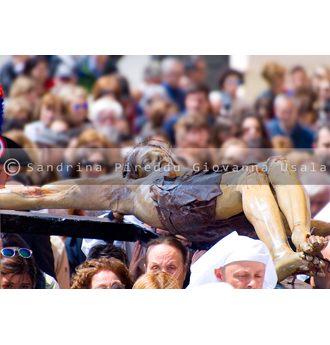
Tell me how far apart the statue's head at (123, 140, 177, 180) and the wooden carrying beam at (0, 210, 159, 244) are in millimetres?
292

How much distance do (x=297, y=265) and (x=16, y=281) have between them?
1358mm

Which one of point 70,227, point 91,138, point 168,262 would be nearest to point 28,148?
point 91,138

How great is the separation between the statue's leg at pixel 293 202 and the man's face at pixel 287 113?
1540mm

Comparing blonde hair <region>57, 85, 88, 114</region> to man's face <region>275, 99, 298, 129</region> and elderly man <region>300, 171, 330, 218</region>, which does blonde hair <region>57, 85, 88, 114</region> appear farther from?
elderly man <region>300, 171, 330, 218</region>

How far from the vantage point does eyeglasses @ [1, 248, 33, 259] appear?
111 inches

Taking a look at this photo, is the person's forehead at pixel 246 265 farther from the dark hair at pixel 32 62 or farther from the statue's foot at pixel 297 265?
the dark hair at pixel 32 62

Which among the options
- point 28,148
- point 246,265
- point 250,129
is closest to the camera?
point 246,265

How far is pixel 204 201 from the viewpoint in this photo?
2.71 meters

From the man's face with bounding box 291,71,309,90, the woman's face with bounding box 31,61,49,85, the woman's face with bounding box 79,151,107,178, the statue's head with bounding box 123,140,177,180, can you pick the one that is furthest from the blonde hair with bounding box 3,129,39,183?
the man's face with bounding box 291,71,309,90

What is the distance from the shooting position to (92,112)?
4.30 m

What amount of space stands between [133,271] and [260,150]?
124 centimetres

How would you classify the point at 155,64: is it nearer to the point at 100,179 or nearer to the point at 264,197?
the point at 100,179

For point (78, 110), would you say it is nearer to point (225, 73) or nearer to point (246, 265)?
point (225, 73)

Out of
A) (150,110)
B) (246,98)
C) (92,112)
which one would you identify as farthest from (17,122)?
(246,98)
